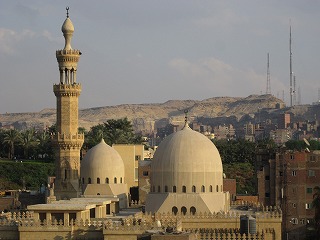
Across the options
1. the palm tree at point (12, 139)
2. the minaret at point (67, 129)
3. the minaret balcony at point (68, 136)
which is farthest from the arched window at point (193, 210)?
the palm tree at point (12, 139)

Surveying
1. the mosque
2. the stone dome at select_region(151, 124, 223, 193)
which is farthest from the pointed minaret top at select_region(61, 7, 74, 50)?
the stone dome at select_region(151, 124, 223, 193)

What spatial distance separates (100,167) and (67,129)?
606cm

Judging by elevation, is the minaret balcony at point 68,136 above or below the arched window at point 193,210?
above

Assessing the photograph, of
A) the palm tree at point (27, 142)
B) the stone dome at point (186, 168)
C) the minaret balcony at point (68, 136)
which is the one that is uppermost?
the palm tree at point (27, 142)

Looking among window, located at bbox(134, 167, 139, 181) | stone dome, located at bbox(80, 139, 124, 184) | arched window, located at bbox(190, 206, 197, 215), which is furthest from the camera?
window, located at bbox(134, 167, 139, 181)

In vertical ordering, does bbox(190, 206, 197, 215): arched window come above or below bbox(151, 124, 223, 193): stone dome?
below

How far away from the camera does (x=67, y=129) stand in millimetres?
55688

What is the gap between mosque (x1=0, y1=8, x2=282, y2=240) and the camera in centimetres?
3556

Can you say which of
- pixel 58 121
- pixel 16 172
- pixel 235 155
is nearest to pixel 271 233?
pixel 58 121

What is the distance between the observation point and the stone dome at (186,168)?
42719mm

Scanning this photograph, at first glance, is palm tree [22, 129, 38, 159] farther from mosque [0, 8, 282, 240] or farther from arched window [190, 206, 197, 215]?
arched window [190, 206, 197, 215]

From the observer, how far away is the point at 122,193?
50594mm

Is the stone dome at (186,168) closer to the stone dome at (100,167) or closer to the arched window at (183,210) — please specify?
the arched window at (183,210)

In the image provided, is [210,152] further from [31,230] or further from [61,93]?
[61,93]
